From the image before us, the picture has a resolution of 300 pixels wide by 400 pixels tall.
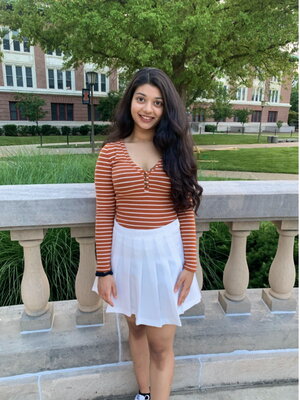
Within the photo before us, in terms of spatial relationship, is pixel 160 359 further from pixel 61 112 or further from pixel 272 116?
pixel 272 116

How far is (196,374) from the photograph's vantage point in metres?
2.14

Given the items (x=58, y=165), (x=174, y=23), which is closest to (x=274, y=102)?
(x=174, y=23)

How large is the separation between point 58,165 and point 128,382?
128 inches

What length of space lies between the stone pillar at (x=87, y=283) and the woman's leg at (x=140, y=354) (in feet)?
1.02

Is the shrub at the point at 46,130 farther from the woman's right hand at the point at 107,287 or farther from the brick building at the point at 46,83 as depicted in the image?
the woman's right hand at the point at 107,287

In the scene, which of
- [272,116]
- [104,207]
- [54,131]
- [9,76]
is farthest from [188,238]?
[272,116]

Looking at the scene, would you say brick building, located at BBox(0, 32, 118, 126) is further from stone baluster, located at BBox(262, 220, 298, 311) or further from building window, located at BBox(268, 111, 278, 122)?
stone baluster, located at BBox(262, 220, 298, 311)

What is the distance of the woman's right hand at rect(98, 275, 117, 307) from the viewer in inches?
67.5

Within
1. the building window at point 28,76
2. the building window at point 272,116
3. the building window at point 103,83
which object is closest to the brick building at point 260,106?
the building window at point 272,116

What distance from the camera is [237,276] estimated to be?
7.13 feet

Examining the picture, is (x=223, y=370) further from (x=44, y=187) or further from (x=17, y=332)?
(x=44, y=187)

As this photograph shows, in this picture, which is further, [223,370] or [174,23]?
[174,23]

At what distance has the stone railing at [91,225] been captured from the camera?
176 cm

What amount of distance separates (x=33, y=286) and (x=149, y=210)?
3.08ft
